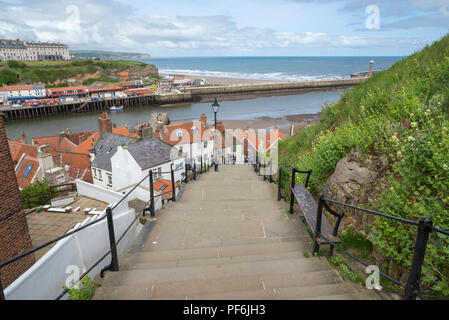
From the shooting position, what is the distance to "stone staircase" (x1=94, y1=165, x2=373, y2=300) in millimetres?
3514

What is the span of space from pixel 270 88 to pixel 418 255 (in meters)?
98.8

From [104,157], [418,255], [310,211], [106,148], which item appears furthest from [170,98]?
[418,255]

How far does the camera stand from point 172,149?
25.5 meters

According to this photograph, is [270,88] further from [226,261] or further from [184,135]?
[226,261]

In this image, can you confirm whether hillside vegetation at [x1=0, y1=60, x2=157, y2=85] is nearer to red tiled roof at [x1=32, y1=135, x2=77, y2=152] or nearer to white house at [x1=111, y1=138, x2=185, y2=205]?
red tiled roof at [x1=32, y1=135, x2=77, y2=152]

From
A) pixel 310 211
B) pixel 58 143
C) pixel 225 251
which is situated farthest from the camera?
pixel 58 143

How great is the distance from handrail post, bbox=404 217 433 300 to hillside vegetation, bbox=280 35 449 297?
0.89 ft

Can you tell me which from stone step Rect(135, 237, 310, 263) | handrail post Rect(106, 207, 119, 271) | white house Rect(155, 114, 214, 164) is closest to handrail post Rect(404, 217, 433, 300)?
stone step Rect(135, 237, 310, 263)

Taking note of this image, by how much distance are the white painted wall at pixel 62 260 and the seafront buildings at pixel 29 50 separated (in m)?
214

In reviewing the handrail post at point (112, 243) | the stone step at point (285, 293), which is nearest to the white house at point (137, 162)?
the handrail post at point (112, 243)

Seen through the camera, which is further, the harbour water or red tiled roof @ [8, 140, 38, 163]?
the harbour water

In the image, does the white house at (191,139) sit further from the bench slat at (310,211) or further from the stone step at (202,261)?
the stone step at (202,261)

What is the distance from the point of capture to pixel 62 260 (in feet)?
13.1

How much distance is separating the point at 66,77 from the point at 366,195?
14410 cm
